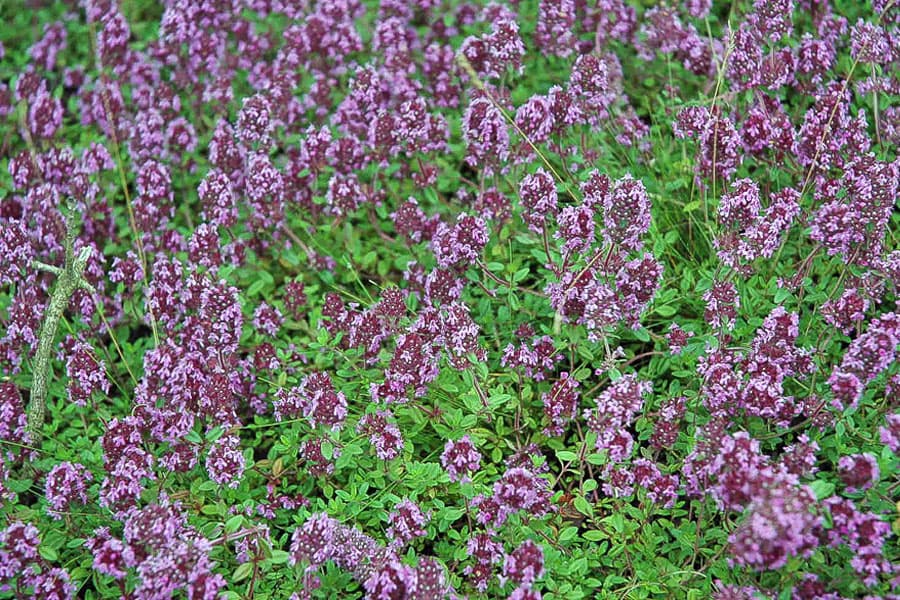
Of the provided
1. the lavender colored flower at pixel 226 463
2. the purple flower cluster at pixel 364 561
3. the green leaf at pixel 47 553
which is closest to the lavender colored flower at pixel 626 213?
the purple flower cluster at pixel 364 561

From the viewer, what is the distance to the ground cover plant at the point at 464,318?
3.33m

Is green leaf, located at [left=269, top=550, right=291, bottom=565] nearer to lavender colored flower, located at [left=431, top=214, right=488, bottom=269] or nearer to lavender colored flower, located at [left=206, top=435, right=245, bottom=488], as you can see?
lavender colored flower, located at [left=206, top=435, right=245, bottom=488]

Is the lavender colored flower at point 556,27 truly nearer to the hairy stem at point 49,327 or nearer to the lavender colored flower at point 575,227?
the lavender colored flower at point 575,227

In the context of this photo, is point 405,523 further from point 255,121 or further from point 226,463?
point 255,121

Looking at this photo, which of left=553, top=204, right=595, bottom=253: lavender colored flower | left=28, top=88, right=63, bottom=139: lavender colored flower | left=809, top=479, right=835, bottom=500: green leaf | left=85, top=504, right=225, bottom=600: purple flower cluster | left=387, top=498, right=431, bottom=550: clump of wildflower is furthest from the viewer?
left=28, top=88, right=63, bottom=139: lavender colored flower

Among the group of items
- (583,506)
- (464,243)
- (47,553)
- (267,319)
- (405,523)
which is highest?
(464,243)

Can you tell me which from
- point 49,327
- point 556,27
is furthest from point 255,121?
point 556,27

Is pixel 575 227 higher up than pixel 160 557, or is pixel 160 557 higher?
pixel 575 227

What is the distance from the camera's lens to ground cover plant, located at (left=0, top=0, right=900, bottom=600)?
333cm

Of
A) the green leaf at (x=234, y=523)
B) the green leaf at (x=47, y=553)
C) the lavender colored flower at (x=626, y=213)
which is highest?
the lavender colored flower at (x=626, y=213)

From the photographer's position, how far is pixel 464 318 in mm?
3664

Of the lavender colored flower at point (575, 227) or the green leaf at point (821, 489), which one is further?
the lavender colored flower at point (575, 227)

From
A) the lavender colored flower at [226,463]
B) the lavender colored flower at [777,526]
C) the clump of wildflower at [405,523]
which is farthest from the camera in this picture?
the lavender colored flower at [226,463]

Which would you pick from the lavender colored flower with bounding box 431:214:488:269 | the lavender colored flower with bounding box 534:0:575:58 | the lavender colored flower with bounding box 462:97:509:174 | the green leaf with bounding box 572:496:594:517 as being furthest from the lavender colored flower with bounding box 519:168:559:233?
the lavender colored flower with bounding box 534:0:575:58
